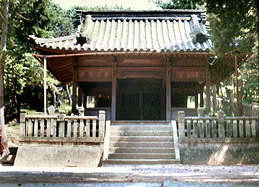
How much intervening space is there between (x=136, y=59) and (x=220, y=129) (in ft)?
16.0

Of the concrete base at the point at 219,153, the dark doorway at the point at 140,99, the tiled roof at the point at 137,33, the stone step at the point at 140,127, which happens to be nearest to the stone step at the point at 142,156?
the concrete base at the point at 219,153

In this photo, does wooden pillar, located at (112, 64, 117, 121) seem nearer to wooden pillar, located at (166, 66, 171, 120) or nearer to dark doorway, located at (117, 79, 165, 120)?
wooden pillar, located at (166, 66, 171, 120)

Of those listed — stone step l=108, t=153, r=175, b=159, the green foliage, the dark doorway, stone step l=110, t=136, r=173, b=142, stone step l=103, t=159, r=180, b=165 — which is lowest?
stone step l=103, t=159, r=180, b=165

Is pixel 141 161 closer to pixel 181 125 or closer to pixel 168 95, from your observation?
pixel 181 125

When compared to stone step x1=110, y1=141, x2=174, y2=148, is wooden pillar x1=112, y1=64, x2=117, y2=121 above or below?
above

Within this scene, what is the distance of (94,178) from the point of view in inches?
267

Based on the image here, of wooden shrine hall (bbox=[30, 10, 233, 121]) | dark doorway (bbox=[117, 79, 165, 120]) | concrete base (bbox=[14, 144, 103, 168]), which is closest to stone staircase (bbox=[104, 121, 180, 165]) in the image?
concrete base (bbox=[14, 144, 103, 168])

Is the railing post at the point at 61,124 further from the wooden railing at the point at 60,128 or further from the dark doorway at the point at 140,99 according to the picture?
the dark doorway at the point at 140,99

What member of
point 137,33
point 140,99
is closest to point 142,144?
point 140,99

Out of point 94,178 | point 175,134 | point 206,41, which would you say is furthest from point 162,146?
point 206,41

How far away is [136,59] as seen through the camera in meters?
12.9

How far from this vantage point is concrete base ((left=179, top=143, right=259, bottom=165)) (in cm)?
973

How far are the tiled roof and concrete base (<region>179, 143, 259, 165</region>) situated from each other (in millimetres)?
3707

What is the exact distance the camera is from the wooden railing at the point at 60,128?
9734mm
